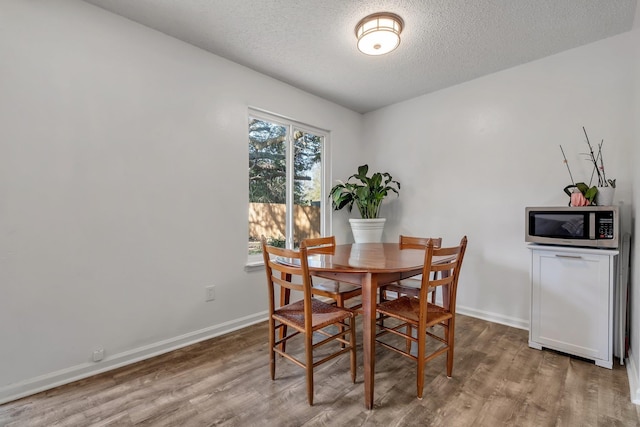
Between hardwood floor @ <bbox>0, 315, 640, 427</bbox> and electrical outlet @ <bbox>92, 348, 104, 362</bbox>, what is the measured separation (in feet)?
0.38

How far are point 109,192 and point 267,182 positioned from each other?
145 centimetres

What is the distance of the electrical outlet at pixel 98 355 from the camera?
6.62 feet

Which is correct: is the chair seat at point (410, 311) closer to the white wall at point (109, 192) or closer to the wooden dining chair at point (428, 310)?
the wooden dining chair at point (428, 310)

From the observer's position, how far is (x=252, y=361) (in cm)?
220

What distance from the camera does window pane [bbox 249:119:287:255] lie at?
3.05 meters

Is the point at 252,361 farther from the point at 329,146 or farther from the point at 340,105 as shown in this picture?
the point at 340,105

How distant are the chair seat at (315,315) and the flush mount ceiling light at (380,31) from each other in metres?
1.94

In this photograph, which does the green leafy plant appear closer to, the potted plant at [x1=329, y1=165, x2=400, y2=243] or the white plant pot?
the potted plant at [x1=329, y1=165, x2=400, y2=243]

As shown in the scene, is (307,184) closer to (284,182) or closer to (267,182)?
(284,182)

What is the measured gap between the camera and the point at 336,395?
178cm

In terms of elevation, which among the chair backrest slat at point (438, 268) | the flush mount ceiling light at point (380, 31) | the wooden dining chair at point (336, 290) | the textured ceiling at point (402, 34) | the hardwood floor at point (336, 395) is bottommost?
the hardwood floor at point (336, 395)

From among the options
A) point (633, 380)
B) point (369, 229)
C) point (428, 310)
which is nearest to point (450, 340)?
point (428, 310)

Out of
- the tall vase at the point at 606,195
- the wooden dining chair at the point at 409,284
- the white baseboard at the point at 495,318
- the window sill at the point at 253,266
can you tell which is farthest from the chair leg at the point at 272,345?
the tall vase at the point at 606,195

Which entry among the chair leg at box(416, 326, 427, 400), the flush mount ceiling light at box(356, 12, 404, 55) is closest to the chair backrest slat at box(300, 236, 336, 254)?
the chair leg at box(416, 326, 427, 400)
